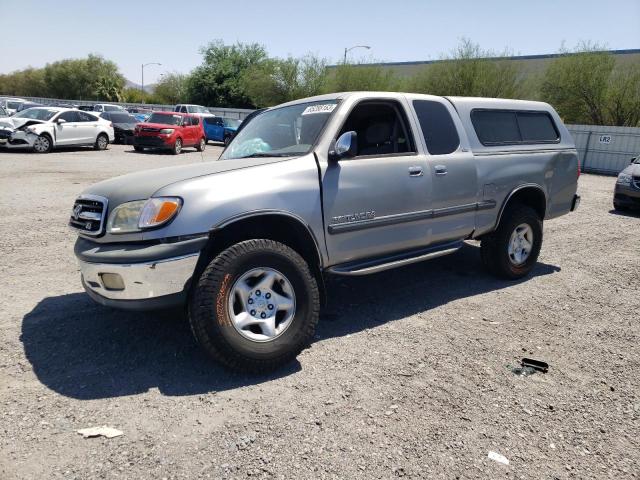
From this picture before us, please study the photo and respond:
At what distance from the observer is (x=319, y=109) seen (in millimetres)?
4109

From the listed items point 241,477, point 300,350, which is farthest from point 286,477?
point 300,350

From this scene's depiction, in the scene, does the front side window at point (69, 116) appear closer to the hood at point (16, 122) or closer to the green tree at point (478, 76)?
the hood at point (16, 122)

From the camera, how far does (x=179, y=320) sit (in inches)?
165

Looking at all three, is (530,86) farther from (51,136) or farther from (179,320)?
(179,320)

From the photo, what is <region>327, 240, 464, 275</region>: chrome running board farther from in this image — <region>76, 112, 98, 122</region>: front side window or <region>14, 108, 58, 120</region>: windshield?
<region>76, 112, 98, 122</region>: front side window

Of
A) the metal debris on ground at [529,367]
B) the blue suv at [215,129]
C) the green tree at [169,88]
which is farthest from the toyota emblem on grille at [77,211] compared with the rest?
the green tree at [169,88]

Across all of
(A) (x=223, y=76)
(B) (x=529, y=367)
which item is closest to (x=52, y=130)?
(B) (x=529, y=367)

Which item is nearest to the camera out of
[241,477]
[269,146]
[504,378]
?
[241,477]

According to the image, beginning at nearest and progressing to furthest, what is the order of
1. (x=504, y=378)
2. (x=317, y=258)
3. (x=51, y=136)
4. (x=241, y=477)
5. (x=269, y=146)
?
(x=241, y=477)
(x=504, y=378)
(x=317, y=258)
(x=269, y=146)
(x=51, y=136)

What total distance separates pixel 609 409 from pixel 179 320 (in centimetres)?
330

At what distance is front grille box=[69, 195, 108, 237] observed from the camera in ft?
10.9

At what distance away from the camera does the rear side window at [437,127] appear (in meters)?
4.50

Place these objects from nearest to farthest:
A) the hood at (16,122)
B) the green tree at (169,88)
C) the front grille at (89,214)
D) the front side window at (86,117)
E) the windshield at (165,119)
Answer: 1. the front grille at (89,214)
2. the hood at (16,122)
3. the front side window at (86,117)
4. the windshield at (165,119)
5. the green tree at (169,88)

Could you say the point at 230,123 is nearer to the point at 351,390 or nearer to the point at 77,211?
the point at 77,211
